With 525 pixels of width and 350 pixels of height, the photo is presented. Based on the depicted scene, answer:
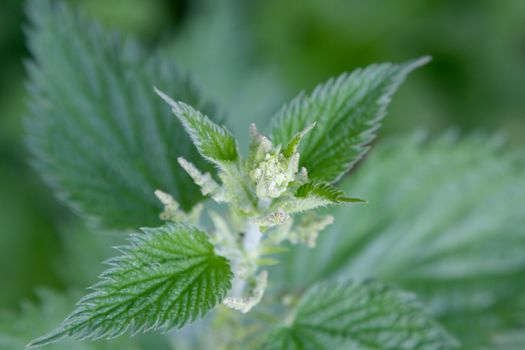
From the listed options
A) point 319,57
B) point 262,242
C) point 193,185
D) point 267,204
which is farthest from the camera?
point 319,57

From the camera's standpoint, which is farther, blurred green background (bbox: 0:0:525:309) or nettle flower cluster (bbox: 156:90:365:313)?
blurred green background (bbox: 0:0:525:309)

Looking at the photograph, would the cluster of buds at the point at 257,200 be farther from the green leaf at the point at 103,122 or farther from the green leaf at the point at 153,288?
the green leaf at the point at 103,122

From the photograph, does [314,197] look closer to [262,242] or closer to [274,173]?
[274,173]

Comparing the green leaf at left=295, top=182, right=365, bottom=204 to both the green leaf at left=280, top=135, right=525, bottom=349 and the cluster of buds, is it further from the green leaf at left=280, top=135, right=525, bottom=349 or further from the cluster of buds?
the green leaf at left=280, top=135, right=525, bottom=349

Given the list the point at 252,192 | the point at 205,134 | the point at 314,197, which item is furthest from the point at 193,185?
the point at 314,197

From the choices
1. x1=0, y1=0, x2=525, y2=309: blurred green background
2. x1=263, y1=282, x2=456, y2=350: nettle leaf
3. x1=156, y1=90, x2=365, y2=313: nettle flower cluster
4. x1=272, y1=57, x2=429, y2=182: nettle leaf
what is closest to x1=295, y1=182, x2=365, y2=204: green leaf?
x1=156, y1=90, x2=365, y2=313: nettle flower cluster

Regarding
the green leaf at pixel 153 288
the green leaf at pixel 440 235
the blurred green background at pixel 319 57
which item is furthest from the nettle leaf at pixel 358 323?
the blurred green background at pixel 319 57
